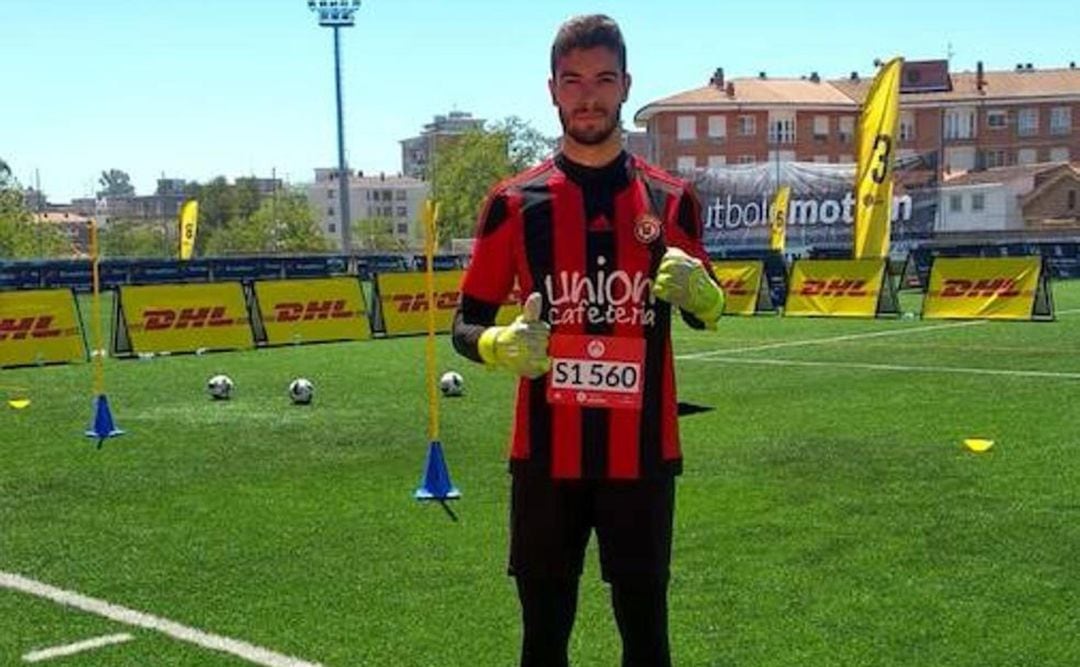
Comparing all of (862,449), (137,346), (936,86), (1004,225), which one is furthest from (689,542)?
(936,86)

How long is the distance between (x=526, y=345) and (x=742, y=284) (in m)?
26.9

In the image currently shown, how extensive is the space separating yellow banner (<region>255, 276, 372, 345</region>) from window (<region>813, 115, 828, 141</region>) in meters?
84.8

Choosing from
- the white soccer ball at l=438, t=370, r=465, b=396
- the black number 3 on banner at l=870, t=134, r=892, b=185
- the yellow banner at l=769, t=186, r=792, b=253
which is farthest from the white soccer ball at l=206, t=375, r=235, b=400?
the yellow banner at l=769, t=186, r=792, b=253

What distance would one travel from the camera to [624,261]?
11.6ft

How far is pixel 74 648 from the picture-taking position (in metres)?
5.62

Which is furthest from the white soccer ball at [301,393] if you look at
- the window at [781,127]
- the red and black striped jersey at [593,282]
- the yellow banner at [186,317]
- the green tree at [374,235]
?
the green tree at [374,235]

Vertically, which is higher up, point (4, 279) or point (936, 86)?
point (936, 86)

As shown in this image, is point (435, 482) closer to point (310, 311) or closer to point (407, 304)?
point (310, 311)

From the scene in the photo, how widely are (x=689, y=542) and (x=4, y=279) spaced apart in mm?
36472

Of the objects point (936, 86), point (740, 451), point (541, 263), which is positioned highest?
point (936, 86)

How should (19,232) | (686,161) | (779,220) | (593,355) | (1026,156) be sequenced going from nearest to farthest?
(593,355) < (779,220) < (19,232) < (686,161) < (1026,156)

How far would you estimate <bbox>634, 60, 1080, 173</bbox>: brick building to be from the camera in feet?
332

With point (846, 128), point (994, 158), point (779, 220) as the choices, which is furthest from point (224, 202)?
point (779, 220)

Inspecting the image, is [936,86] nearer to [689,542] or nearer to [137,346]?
[137,346]
